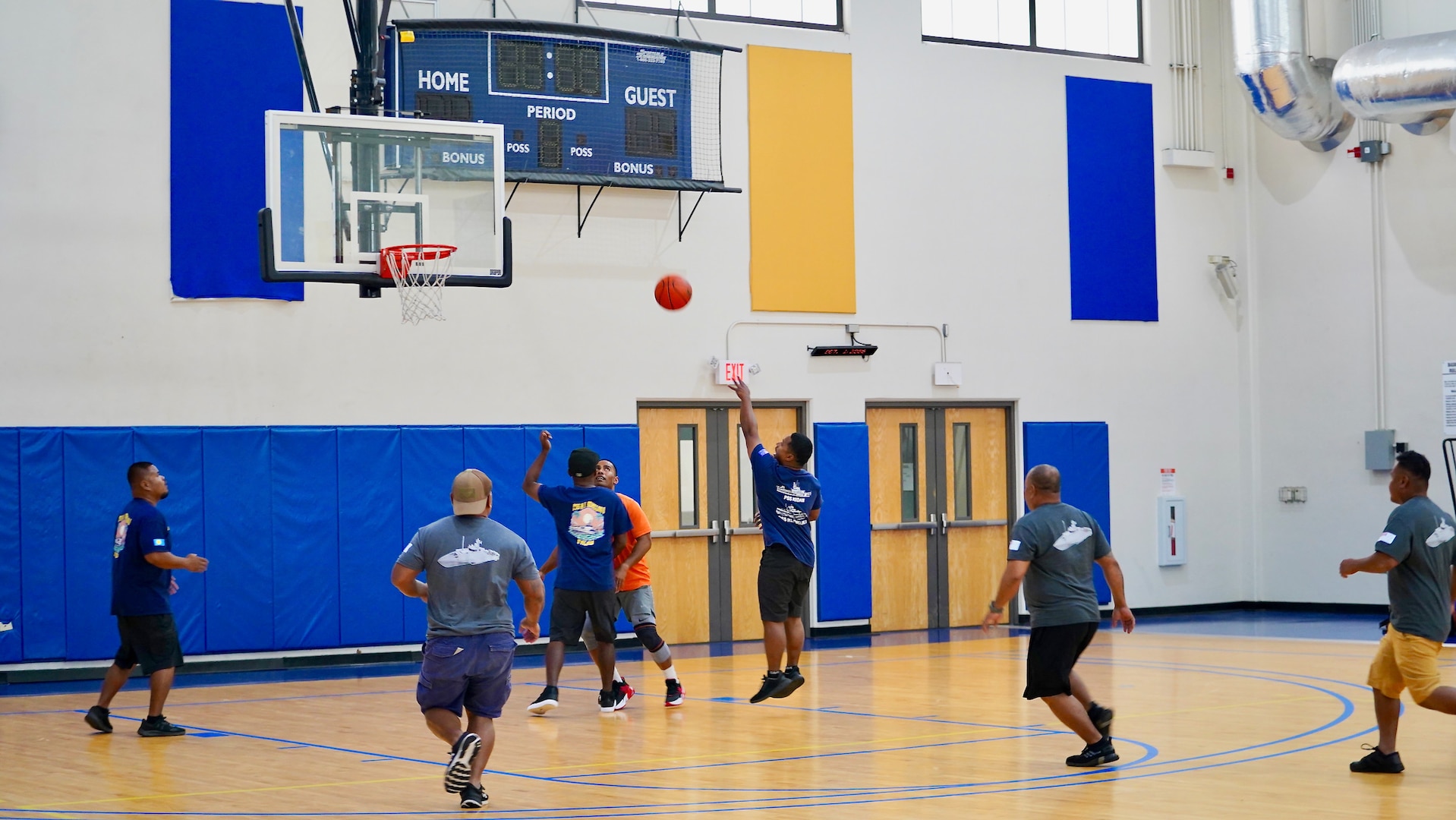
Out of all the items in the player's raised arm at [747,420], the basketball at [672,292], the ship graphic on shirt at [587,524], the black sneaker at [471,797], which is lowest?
the black sneaker at [471,797]

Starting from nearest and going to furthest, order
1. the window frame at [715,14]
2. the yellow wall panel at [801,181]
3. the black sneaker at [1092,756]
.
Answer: the black sneaker at [1092,756] < the window frame at [715,14] < the yellow wall panel at [801,181]

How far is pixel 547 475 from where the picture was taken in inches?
658

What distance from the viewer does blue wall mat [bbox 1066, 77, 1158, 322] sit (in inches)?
779

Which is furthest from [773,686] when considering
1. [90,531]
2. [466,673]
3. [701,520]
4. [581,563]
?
[90,531]

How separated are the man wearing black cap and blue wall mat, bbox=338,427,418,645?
16.5ft

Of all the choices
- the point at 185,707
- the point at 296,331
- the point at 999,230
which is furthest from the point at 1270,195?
the point at 185,707

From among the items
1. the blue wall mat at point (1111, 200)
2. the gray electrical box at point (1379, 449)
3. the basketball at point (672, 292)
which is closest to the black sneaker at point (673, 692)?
the basketball at point (672, 292)

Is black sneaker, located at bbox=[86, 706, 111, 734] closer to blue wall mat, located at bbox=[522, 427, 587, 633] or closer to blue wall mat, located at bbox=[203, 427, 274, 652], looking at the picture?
blue wall mat, located at bbox=[203, 427, 274, 652]

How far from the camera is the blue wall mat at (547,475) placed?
1652cm

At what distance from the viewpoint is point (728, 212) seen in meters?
17.7

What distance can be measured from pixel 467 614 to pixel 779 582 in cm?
414

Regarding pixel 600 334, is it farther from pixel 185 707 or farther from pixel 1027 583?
pixel 1027 583

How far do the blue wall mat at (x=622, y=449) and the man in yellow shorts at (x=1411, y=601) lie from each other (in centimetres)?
991

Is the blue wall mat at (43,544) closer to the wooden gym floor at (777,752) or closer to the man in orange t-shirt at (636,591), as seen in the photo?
the wooden gym floor at (777,752)
